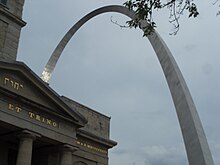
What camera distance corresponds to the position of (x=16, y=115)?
25594mm

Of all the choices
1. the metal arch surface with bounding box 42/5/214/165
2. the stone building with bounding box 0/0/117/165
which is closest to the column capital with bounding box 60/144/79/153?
the stone building with bounding box 0/0/117/165

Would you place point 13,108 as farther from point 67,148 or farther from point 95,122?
point 95,122

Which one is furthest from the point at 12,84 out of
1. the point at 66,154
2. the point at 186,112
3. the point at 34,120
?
the point at 186,112

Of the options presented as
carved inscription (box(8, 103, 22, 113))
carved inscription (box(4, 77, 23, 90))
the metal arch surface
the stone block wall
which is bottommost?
the metal arch surface

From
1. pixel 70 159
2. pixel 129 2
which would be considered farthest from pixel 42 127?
pixel 129 2

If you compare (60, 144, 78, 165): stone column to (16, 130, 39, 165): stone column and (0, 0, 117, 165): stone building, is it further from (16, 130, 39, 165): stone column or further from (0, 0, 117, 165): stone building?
(16, 130, 39, 165): stone column

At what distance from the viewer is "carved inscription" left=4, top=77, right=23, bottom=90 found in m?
25.6

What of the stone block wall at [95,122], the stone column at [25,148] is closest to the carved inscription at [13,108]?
the stone column at [25,148]

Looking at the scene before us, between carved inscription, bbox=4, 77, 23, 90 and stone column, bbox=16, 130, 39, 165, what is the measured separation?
3.02 metres

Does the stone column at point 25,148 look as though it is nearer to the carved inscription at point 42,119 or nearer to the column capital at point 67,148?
the carved inscription at point 42,119

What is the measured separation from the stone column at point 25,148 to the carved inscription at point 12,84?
302 centimetres

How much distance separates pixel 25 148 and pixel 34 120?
6.83ft

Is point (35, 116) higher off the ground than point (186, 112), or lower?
higher

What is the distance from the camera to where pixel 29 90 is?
89.3ft
